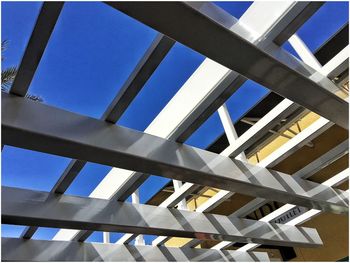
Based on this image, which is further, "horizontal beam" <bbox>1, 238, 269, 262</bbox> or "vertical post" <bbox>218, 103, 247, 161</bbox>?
"horizontal beam" <bbox>1, 238, 269, 262</bbox>

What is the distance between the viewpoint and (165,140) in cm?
427

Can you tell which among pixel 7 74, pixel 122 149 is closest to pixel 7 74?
pixel 7 74

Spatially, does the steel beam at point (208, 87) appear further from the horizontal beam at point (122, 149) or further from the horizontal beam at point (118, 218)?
the horizontal beam at point (118, 218)

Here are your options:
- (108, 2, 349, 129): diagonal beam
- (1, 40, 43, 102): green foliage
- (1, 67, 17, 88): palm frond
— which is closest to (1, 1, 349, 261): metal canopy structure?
(108, 2, 349, 129): diagonal beam

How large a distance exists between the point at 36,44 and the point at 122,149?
54.8 inches

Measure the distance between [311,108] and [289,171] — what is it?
531 centimetres

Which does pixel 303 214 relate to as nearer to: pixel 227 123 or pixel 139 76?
pixel 227 123

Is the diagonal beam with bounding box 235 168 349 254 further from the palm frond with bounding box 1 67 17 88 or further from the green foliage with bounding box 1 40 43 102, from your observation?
the palm frond with bounding box 1 67 17 88

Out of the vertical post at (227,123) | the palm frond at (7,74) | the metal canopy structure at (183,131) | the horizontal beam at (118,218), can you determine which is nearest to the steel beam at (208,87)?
the metal canopy structure at (183,131)

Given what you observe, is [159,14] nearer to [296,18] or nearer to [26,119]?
[296,18]

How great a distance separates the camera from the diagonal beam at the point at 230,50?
2.33 metres

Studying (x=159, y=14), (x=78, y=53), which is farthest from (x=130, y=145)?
(x=159, y=14)

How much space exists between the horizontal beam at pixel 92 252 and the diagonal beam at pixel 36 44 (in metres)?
3.78

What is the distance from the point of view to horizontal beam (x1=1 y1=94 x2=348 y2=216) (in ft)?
10.6
